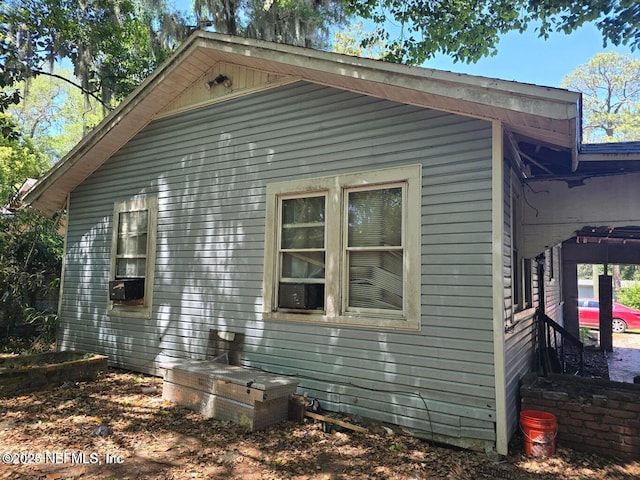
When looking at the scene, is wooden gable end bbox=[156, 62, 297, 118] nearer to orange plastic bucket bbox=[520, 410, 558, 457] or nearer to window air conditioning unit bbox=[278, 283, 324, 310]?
window air conditioning unit bbox=[278, 283, 324, 310]

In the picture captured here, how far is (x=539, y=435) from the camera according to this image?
3.93 m

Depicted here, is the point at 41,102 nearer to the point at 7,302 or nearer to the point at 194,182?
the point at 7,302

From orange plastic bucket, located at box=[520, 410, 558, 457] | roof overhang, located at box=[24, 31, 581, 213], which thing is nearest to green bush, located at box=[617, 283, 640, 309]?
roof overhang, located at box=[24, 31, 581, 213]

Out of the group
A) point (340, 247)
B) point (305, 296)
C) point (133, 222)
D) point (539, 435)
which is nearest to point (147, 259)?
point (133, 222)

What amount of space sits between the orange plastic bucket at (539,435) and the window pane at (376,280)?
164cm

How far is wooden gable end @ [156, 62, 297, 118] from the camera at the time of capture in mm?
6023

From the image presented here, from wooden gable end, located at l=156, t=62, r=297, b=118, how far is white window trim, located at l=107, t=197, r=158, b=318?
1.57m

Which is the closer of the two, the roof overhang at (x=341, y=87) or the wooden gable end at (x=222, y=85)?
the roof overhang at (x=341, y=87)

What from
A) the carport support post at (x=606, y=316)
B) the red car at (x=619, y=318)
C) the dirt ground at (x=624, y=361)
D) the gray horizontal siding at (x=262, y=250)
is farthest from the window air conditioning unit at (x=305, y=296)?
the red car at (x=619, y=318)

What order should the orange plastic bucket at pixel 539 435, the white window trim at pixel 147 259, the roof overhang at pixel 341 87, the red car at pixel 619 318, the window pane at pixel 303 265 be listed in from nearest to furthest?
the roof overhang at pixel 341 87, the orange plastic bucket at pixel 539 435, the window pane at pixel 303 265, the white window trim at pixel 147 259, the red car at pixel 619 318

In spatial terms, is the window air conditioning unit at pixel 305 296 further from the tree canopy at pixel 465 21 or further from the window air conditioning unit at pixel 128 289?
the tree canopy at pixel 465 21

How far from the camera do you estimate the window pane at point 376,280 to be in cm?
473

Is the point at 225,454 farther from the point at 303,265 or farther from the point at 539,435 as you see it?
the point at 539,435

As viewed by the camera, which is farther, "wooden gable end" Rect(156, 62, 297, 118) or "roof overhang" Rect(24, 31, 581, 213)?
"wooden gable end" Rect(156, 62, 297, 118)
